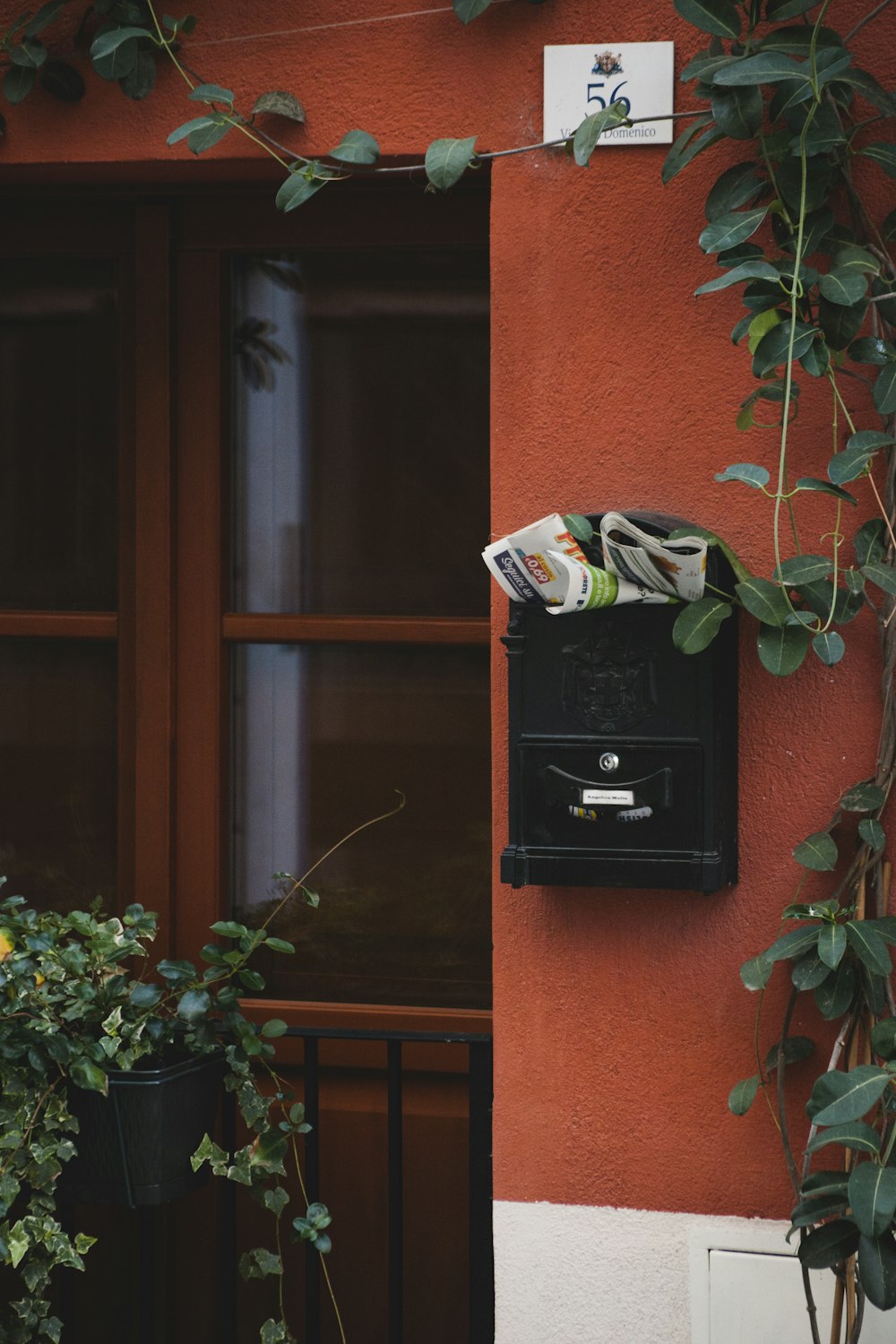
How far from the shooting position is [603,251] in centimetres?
227

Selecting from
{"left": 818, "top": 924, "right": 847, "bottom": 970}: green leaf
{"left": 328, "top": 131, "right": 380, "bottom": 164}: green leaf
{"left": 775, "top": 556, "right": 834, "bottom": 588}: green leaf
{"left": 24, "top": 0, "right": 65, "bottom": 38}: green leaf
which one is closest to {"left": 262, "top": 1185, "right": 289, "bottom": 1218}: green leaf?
{"left": 818, "top": 924, "right": 847, "bottom": 970}: green leaf

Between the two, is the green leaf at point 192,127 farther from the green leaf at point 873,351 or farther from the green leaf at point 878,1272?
the green leaf at point 878,1272

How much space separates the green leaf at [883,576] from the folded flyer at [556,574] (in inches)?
12.0

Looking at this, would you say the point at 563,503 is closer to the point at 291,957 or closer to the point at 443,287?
the point at 443,287

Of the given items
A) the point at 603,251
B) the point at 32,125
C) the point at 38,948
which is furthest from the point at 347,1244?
the point at 32,125

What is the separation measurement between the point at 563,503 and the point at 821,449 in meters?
0.45

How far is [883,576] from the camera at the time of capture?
1980 millimetres

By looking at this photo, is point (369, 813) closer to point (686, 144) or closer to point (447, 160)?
point (447, 160)

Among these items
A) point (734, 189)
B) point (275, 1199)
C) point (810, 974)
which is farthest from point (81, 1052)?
point (734, 189)

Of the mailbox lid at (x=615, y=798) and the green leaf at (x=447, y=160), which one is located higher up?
the green leaf at (x=447, y=160)

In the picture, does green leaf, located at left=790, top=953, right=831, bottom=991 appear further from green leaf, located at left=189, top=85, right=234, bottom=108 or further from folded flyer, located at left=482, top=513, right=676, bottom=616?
green leaf, located at left=189, top=85, right=234, bottom=108

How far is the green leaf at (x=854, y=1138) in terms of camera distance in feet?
6.19

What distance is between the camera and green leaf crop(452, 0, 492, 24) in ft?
7.20

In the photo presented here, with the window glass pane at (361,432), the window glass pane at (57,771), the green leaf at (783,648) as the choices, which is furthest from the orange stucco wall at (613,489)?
the window glass pane at (57,771)
